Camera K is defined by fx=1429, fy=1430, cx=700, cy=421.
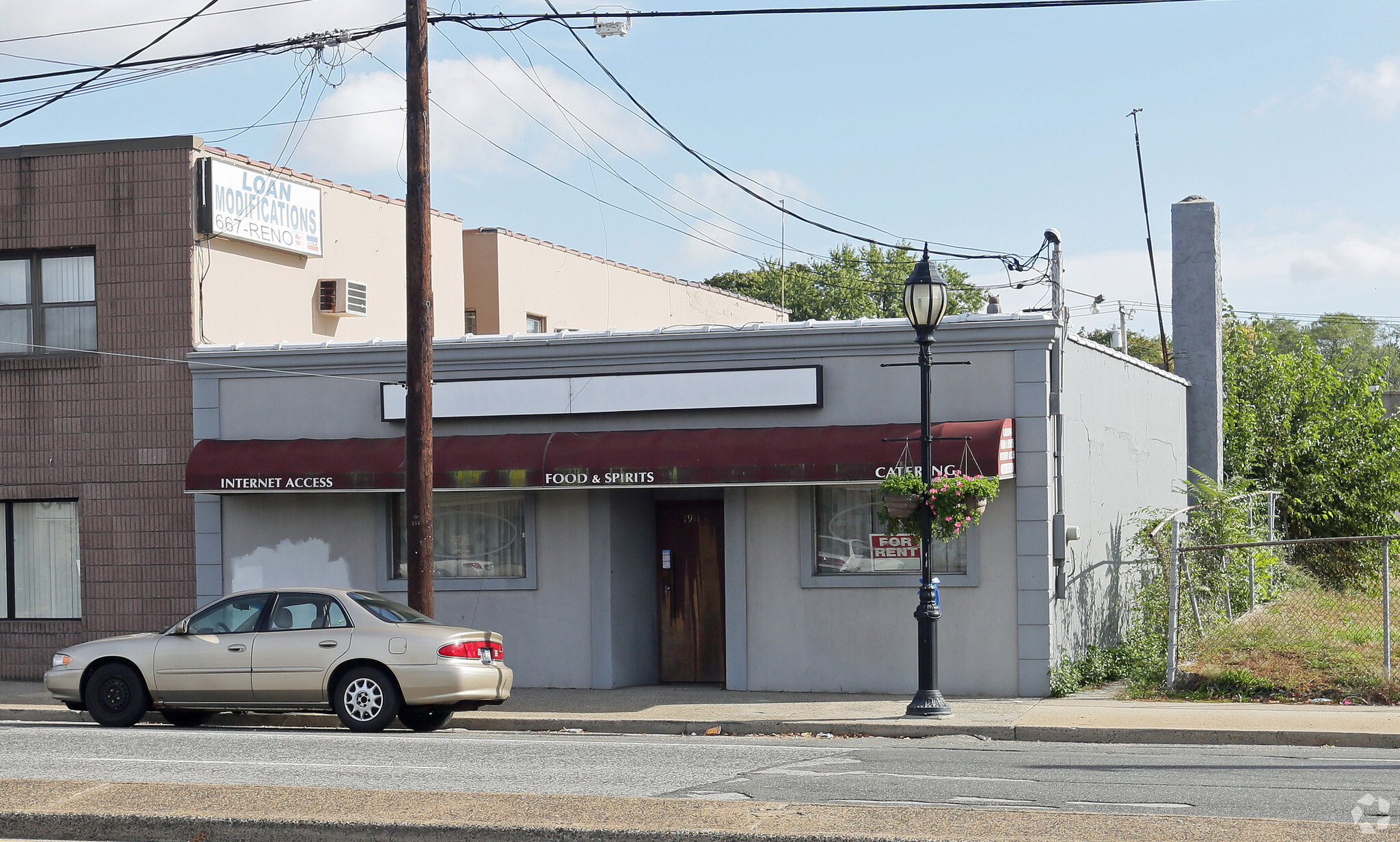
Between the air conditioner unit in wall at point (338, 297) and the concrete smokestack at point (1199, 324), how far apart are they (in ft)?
43.5

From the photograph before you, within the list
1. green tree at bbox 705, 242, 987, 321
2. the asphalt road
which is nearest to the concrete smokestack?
the asphalt road

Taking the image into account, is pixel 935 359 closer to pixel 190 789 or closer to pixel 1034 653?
pixel 1034 653

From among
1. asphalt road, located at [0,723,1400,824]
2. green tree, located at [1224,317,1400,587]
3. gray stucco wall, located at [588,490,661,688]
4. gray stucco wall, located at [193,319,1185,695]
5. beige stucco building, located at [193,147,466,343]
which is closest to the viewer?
asphalt road, located at [0,723,1400,824]

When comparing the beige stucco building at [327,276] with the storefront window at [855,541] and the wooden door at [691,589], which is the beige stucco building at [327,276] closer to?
the wooden door at [691,589]

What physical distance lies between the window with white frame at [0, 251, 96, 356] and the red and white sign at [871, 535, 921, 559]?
10.4 meters

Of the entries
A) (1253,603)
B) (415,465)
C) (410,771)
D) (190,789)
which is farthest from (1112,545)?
(190,789)

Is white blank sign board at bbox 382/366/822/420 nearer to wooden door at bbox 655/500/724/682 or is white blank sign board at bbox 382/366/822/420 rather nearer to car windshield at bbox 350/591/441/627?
wooden door at bbox 655/500/724/682

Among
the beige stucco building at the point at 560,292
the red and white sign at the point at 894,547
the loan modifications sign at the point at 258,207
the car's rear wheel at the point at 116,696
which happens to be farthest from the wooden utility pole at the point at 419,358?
the beige stucco building at the point at 560,292

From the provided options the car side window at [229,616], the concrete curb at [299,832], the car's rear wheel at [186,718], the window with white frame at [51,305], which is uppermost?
the window with white frame at [51,305]

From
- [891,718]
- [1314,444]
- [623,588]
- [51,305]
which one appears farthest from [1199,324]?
[51,305]

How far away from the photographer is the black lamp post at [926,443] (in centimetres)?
1372

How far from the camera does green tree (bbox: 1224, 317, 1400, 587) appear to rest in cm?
2455

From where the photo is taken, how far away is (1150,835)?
7.19 m

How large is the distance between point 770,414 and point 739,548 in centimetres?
157
